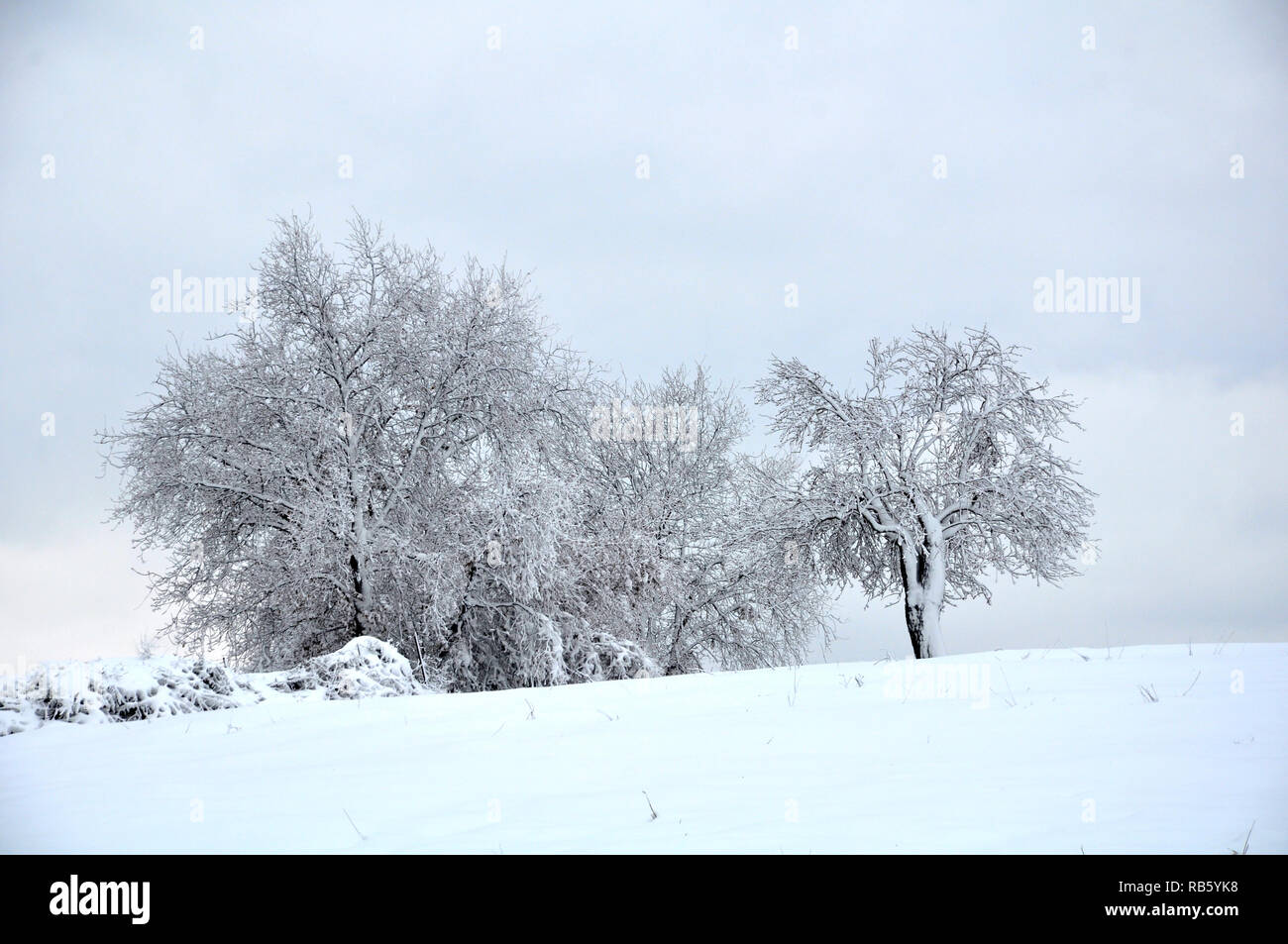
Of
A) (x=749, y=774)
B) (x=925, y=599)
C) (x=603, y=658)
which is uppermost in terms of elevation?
(x=749, y=774)

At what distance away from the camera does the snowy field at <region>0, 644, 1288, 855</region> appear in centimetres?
393

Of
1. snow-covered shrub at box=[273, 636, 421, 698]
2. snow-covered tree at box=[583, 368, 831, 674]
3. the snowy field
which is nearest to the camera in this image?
the snowy field

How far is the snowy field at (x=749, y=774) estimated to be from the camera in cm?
393

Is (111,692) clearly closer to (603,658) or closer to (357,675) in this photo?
(357,675)

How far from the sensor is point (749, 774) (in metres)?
4.97

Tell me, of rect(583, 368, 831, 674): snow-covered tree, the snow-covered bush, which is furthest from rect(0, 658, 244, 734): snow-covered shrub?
rect(583, 368, 831, 674): snow-covered tree

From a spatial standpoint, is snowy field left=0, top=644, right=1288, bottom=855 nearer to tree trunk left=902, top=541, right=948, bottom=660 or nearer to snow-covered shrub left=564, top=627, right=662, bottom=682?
tree trunk left=902, top=541, right=948, bottom=660

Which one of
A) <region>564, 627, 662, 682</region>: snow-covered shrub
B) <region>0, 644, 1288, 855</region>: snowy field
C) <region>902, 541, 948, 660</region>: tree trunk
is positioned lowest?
<region>564, 627, 662, 682</region>: snow-covered shrub

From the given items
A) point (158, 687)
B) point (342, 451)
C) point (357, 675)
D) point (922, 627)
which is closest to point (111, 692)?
point (158, 687)

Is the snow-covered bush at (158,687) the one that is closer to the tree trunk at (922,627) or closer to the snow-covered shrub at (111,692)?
the snow-covered shrub at (111,692)
